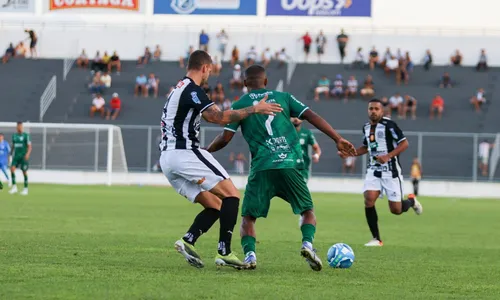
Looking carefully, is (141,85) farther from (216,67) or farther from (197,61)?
(197,61)

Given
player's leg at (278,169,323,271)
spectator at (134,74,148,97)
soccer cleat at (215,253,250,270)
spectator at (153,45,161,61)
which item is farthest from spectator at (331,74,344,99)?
soccer cleat at (215,253,250,270)

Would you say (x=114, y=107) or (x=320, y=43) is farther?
(x=320, y=43)

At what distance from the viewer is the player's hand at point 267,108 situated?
10.5m

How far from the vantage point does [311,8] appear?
5844cm

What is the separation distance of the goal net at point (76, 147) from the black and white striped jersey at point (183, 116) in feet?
113

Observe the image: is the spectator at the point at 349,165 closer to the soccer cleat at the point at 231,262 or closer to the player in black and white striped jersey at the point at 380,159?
the player in black and white striped jersey at the point at 380,159

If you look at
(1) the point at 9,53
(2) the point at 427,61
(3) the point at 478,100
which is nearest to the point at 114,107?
(1) the point at 9,53

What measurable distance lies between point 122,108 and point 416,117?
46.6 feet

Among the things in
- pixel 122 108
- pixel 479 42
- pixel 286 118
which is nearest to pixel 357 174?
pixel 122 108

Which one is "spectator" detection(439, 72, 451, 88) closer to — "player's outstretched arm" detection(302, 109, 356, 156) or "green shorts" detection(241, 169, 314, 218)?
"player's outstretched arm" detection(302, 109, 356, 156)

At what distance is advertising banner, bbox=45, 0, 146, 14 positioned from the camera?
5891 centimetres

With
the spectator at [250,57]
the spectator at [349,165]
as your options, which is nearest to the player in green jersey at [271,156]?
the spectator at [349,165]

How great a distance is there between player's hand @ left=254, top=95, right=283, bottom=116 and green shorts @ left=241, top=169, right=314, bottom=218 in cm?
83

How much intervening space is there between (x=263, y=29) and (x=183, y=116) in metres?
51.1
